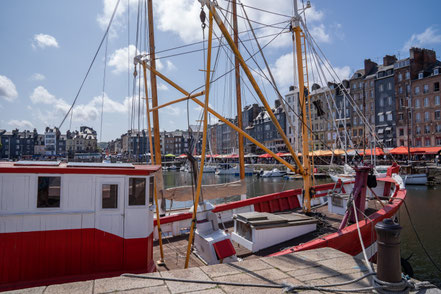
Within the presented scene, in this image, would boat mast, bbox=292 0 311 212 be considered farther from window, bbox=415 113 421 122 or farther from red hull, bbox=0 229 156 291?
window, bbox=415 113 421 122

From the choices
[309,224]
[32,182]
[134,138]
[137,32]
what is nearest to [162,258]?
[32,182]

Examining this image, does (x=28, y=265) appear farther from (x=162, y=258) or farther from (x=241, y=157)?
(x=241, y=157)

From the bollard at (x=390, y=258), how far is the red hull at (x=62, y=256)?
4.93 metres

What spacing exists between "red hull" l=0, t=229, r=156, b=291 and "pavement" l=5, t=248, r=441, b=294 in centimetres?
164

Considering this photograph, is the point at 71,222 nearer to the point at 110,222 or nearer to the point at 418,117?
the point at 110,222

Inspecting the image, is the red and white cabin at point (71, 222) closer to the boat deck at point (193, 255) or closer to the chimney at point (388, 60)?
the boat deck at point (193, 255)

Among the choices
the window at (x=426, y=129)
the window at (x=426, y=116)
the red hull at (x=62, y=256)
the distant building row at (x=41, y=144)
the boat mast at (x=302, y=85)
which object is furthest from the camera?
the distant building row at (x=41, y=144)

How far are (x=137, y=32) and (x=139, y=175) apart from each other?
Result: 10450 mm

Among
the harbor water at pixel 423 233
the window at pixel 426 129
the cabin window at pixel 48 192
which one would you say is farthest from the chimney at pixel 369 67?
the cabin window at pixel 48 192

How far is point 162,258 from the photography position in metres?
8.15

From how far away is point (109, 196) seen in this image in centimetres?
676

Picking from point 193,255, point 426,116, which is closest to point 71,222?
point 193,255

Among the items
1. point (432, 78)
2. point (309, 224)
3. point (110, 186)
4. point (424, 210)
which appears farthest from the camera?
point (432, 78)

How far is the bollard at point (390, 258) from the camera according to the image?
426 centimetres
